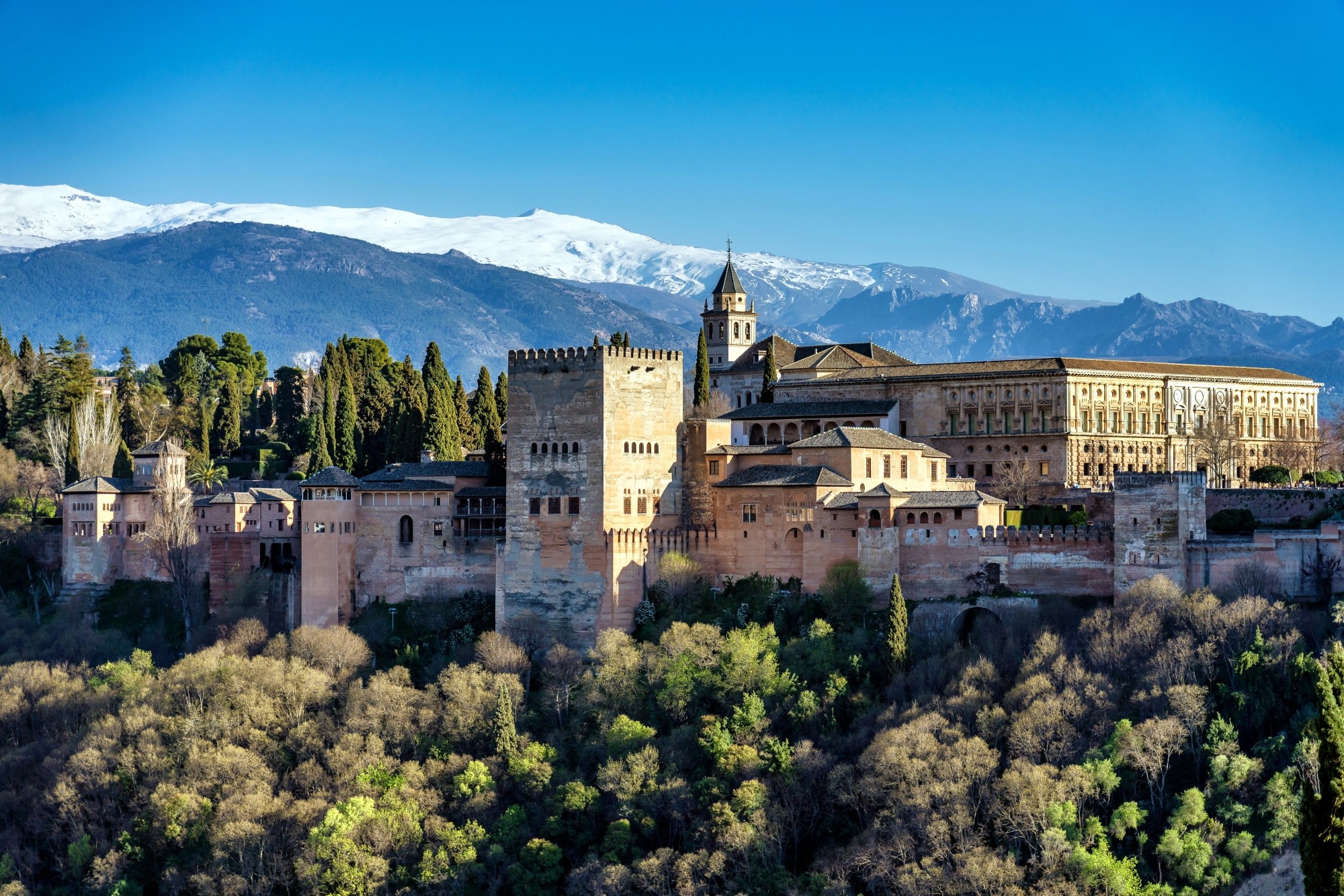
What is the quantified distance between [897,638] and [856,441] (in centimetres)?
927

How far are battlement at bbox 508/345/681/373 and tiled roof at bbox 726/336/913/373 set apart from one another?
20.9 metres

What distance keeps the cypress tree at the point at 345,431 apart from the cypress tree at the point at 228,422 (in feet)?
31.7

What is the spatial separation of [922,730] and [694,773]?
21.9ft

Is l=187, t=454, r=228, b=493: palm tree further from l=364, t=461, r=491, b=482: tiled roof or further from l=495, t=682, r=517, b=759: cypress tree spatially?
l=495, t=682, r=517, b=759: cypress tree

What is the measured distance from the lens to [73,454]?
249ft

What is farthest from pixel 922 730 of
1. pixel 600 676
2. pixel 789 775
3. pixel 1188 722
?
pixel 600 676

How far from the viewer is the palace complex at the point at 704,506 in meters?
52.8

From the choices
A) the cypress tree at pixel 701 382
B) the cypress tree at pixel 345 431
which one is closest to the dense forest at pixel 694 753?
the cypress tree at pixel 701 382

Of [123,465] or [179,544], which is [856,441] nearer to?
[179,544]

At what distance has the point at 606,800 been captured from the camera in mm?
48562

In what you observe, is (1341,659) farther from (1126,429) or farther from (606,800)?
(1126,429)

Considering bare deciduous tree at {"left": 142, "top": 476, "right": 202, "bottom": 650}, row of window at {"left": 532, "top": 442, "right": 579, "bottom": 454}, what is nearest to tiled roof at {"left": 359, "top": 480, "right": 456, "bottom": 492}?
row of window at {"left": 532, "top": 442, "right": 579, "bottom": 454}

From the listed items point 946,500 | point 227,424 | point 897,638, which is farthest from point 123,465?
point 897,638

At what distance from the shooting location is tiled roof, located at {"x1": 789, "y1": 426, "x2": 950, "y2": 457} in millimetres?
57719
